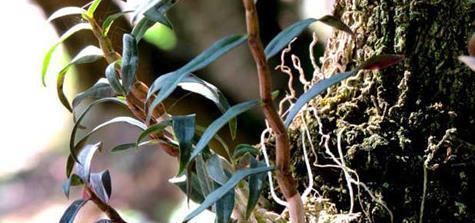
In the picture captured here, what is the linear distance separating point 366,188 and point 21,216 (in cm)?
194

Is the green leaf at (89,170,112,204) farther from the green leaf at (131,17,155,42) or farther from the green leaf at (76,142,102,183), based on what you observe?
the green leaf at (131,17,155,42)

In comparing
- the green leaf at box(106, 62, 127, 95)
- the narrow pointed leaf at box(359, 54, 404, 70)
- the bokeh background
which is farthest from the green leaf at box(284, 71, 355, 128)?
the bokeh background

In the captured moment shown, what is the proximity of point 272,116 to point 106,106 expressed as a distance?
100cm

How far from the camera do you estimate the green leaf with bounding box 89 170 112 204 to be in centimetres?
54

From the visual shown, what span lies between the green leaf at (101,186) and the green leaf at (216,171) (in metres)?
0.09

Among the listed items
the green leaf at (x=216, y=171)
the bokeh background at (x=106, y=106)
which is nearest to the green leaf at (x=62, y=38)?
the green leaf at (x=216, y=171)

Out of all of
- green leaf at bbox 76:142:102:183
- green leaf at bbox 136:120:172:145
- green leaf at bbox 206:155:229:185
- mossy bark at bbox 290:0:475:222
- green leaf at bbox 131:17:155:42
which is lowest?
mossy bark at bbox 290:0:475:222

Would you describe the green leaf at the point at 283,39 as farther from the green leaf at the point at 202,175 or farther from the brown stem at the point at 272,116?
the green leaf at the point at 202,175

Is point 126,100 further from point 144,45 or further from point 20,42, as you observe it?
point 20,42

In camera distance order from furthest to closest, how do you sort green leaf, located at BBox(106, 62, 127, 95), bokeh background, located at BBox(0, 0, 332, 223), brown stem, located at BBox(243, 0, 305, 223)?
bokeh background, located at BBox(0, 0, 332, 223) < green leaf, located at BBox(106, 62, 127, 95) < brown stem, located at BBox(243, 0, 305, 223)

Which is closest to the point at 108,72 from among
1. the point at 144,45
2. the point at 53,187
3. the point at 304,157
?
the point at 304,157

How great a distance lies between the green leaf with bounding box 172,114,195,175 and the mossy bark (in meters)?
0.18

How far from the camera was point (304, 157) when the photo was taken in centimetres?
62

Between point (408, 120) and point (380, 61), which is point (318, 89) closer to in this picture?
point (380, 61)
